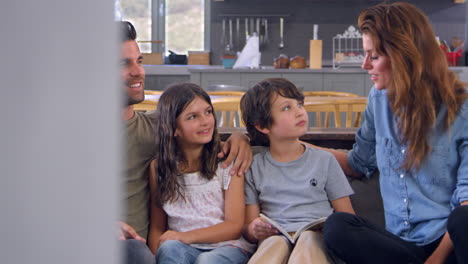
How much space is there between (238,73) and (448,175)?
4.32m

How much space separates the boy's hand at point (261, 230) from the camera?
1.64m

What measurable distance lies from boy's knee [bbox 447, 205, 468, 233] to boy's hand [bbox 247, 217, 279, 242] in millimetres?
475

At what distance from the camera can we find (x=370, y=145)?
5.95ft

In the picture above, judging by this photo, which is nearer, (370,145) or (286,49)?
(370,145)

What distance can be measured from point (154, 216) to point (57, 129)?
5.42 ft

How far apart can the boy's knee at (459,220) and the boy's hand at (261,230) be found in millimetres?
475

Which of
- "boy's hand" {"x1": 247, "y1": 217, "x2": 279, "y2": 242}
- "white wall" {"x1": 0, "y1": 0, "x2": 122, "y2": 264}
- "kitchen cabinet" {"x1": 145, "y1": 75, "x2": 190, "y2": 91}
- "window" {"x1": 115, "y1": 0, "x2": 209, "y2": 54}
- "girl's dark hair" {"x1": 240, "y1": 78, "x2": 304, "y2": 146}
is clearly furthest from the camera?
"window" {"x1": 115, "y1": 0, "x2": 209, "y2": 54}

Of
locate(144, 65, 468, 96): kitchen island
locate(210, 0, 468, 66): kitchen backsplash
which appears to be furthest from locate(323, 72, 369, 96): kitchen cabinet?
locate(210, 0, 468, 66): kitchen backsplash

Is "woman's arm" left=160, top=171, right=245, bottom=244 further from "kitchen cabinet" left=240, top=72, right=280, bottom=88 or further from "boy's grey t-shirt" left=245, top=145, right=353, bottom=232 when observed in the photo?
"kitchen cabinet" left=240, top=72, right=280, bottom=88

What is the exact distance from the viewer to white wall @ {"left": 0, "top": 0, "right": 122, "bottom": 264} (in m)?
0.17

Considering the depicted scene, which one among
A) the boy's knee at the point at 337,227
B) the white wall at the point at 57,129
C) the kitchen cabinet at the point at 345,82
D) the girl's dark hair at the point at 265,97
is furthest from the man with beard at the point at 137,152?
A: the kitchen cabinet at the point at 345,82

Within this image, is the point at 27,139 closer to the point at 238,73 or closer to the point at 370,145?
the point at 370,145

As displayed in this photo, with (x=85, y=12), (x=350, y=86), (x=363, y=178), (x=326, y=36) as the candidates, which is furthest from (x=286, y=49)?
(x=85, y=12)

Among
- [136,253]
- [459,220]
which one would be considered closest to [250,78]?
[136,253]
